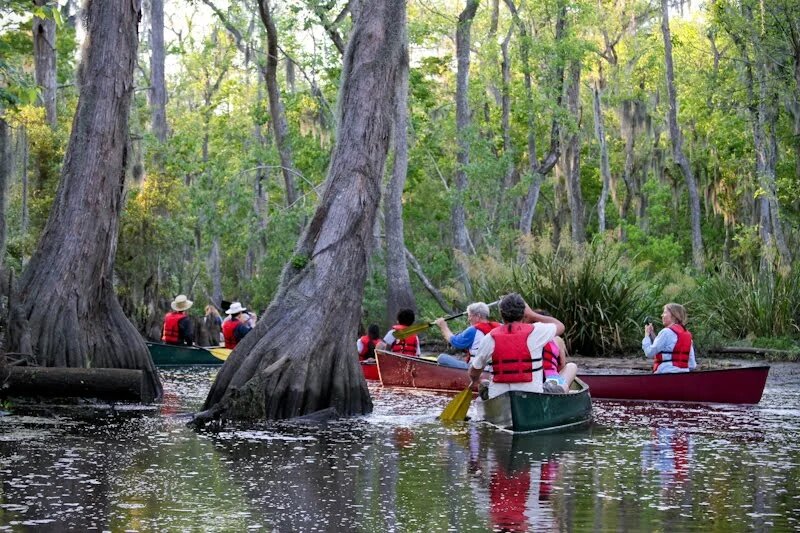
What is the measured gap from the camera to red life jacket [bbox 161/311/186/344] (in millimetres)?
27047

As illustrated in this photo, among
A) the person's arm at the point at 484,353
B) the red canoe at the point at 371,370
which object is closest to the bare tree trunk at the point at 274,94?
the red canoe at the point at 371,370

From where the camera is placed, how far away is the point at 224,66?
56656mm

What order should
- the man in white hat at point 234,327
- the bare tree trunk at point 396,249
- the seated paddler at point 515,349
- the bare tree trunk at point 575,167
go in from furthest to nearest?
1. the bare tree trunk at point 575,167
2. the bare tree trunk at point 396,249
3. the man in white hat at point 234,327
4. the seated paddler at point 515,349

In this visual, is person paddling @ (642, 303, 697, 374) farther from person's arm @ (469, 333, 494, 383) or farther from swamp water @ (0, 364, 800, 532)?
person's arm @ (469, 333, 494, 383)

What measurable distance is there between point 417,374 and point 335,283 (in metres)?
5.09

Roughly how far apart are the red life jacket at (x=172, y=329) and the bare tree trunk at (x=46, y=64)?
6.59 metres

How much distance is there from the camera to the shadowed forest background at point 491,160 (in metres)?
25.2

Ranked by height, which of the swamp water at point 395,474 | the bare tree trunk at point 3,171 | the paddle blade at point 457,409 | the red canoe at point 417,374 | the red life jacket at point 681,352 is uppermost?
the bare tree trunk at point 3,171

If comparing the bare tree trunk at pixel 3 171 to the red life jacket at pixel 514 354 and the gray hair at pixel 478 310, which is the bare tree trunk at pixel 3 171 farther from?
the red life jacket at pixel 514 354

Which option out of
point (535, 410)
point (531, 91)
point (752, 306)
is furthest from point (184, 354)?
point (531, 91)

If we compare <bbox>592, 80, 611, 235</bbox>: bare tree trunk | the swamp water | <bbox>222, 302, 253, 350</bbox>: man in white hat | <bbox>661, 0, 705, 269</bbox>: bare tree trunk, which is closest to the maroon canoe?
the swamp water

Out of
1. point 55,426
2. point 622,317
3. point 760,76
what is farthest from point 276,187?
point 55,426

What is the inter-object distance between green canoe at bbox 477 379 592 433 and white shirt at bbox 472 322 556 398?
158mm

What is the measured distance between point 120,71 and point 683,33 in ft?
130
